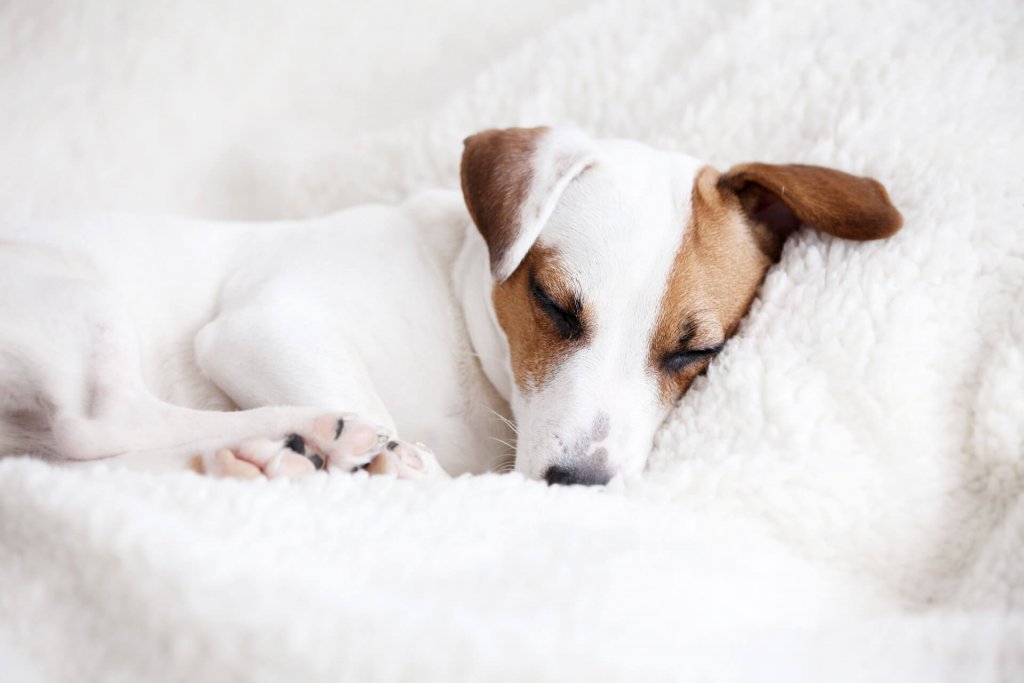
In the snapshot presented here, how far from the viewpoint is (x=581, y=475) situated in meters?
1.63

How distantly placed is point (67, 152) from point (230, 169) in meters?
0.51

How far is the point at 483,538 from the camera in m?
1.34

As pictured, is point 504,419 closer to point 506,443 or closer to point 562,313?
point 506,443

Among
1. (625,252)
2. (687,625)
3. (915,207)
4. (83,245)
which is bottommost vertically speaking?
(687,625)

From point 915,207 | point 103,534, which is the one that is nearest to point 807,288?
point 915,207

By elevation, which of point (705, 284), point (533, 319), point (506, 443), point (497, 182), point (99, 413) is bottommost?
point (506, 443)

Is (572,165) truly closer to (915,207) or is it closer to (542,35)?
(915,207)

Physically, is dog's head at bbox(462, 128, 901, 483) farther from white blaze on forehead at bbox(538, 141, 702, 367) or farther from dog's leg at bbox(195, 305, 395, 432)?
dog's leg at bbox(195, 305, 395, 432)

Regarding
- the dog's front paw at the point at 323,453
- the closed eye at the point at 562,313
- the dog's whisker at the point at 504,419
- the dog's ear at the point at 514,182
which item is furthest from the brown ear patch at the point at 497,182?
the dog's front paw at the point at 323,453

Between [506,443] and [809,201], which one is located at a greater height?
[809,201]

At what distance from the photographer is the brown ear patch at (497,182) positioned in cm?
185

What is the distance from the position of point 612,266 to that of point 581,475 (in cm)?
44

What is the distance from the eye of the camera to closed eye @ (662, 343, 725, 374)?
1.82 meters

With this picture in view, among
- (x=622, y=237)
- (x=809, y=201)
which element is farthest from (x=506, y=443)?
(x=809, y=201)
